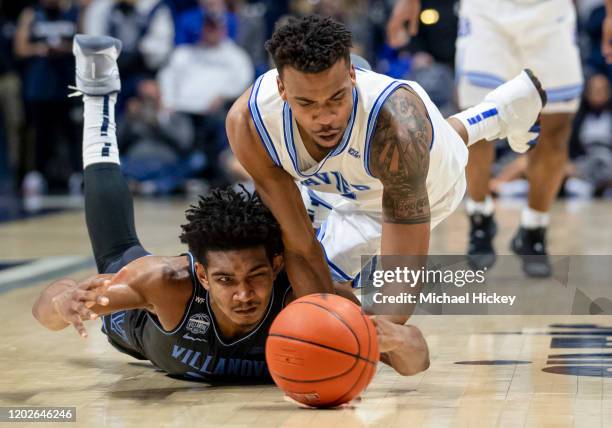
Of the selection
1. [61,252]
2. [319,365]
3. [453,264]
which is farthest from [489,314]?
[61,252]

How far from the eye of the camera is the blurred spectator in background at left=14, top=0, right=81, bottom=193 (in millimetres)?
13203

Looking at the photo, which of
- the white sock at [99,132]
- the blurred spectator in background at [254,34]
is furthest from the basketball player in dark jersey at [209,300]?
the blurred spectator in background at [254,34]

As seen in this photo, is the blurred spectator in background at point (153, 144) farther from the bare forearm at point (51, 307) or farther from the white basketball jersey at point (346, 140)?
the bare forearm at point (51, 307)

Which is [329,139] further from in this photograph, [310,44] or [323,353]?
[323,353]

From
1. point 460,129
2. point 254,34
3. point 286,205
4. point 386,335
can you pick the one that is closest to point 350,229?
point 460,129

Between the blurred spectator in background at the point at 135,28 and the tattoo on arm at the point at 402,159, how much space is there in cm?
907

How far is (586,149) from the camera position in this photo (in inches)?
488

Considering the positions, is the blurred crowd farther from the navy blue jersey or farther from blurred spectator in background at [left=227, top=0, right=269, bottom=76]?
the navy blue jersey

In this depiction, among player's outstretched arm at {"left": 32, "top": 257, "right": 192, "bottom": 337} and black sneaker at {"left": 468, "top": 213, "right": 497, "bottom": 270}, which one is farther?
black sneaker at {"left": 468, "top": 213, "right": 497, "bottom": 270}

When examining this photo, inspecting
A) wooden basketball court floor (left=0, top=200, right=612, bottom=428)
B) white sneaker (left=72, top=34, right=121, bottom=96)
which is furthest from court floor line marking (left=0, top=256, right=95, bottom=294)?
white sneaker (left=72, top=34, right=121, bottom=96)

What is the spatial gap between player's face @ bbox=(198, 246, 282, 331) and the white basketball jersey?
0.52 metres

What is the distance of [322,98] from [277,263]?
0.67 meters

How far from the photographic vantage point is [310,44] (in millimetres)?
4105

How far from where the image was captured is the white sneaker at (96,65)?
5.79m
